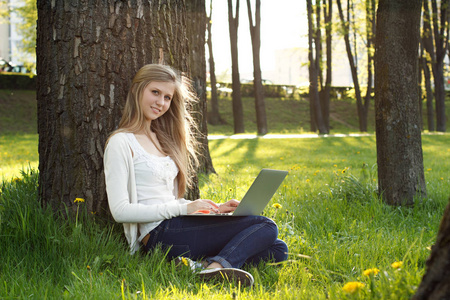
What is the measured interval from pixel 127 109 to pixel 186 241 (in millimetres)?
962

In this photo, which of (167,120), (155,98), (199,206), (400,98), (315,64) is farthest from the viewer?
(315,64)

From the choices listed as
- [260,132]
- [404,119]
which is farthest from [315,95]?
[404,119]

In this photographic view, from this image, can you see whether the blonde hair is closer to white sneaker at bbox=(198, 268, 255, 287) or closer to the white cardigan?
the white cardigan

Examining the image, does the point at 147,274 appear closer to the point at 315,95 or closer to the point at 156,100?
the point at 156,100

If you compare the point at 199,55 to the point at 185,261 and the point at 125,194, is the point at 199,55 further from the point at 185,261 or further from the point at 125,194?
the point at 185,261

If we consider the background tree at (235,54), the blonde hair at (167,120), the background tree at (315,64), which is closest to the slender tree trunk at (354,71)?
the background tree at (315,64)

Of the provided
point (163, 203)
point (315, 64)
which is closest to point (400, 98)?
point (163, 203)

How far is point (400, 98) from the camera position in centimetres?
453

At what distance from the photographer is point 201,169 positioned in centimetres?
704

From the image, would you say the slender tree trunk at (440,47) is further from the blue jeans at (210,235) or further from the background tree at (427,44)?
the blue jeans at (210,235)

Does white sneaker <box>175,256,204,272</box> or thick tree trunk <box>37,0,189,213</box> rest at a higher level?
thick tree trunk <box>37,0,189,213</box>

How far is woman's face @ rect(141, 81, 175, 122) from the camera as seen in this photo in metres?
3.22

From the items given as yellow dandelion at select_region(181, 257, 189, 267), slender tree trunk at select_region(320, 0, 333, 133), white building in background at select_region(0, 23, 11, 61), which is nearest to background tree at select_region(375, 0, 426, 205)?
yellow dandelion at select_region(181, 257, 189, 267)

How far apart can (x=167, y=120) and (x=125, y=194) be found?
2.61 feet
